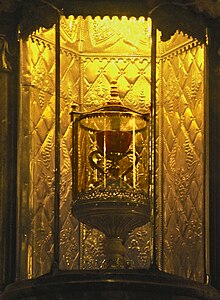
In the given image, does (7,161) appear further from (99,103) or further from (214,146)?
(214,146)

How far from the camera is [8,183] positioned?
41.7 feet

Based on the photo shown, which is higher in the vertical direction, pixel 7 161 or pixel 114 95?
pixel 114 95

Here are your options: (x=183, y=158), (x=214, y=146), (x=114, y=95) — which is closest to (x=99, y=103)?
(x=114, y=95)

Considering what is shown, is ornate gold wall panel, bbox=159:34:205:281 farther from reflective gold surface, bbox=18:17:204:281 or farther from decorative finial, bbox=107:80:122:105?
decorative finial, bbox=107:80:122:105

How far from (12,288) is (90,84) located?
155 centimetres

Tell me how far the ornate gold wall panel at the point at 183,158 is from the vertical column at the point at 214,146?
0.05 metres

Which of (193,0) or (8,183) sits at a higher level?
(193,0)

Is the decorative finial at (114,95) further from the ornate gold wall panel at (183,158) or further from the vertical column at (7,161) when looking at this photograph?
the vertical column at (7,161)

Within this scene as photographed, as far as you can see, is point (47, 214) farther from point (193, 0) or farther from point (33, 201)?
point (193, 0)

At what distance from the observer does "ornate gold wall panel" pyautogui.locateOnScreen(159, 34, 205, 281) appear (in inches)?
505

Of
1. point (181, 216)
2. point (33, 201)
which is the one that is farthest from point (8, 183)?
point (181, 216)

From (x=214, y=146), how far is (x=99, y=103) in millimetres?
815

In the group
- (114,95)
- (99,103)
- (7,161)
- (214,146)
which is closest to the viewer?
(7,161)

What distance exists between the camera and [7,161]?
41.7 feet
